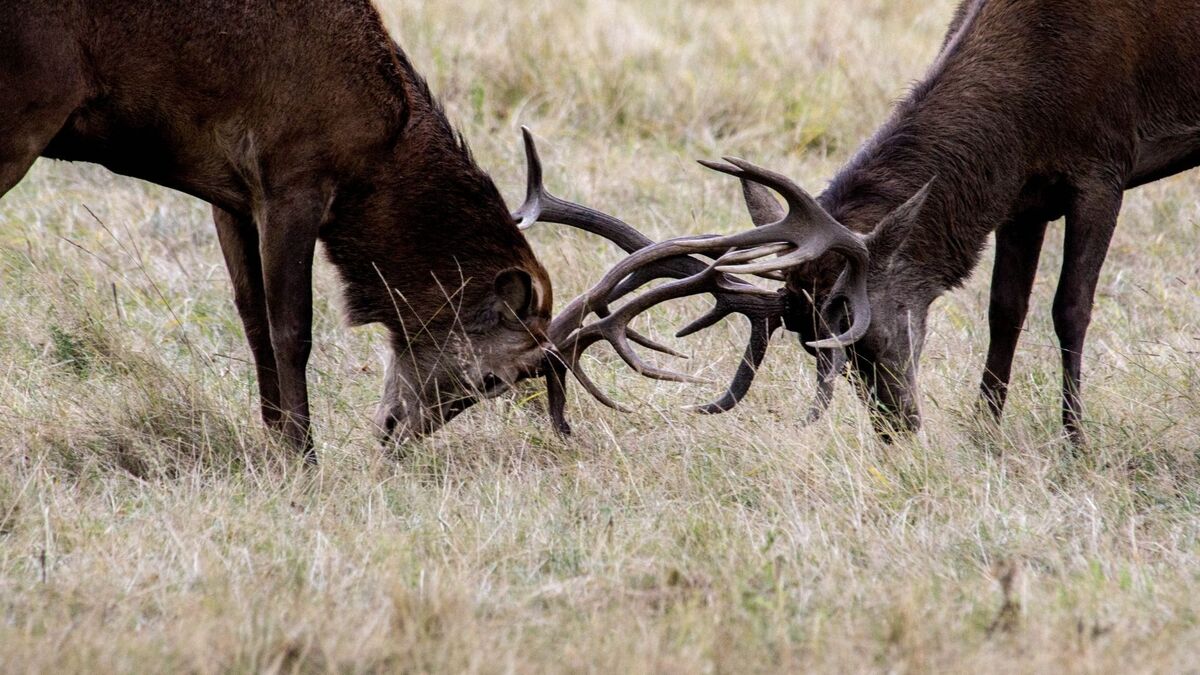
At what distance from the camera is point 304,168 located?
17.5 ft

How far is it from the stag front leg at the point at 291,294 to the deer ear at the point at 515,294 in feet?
2.29

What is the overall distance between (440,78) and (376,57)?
17.2 ft

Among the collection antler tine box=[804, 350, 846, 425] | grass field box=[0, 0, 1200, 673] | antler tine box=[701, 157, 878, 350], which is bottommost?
grass field box=[0, 0, 1200, 673]

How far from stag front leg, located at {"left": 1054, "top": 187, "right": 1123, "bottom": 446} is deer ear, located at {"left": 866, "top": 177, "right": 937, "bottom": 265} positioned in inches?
25.3

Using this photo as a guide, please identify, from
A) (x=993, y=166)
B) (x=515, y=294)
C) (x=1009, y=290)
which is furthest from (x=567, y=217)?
(x=1009, y=290)

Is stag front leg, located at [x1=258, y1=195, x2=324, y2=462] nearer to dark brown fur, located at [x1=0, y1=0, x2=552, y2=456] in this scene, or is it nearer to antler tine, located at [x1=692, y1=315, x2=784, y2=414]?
dark brown fur, located at [x1=0, y1=0, x2=552, y2=456]

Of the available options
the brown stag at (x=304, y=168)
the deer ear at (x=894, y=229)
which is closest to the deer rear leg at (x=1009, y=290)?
the deer ear at (x=894, y=229)

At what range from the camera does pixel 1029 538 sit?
185 inches

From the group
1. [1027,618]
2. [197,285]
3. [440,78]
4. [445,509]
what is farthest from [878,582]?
[440,78]

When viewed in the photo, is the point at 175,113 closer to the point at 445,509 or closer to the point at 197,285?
the point at 445,509

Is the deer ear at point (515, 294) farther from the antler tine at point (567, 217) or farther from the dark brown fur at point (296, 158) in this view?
the antler tine at point (567, 217)

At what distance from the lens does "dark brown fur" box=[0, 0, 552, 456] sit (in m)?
4.86

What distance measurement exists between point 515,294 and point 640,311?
475 millimetres

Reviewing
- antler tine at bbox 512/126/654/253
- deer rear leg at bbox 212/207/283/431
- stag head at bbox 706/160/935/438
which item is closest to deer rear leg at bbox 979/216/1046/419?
stag head at bbox 706/160/935/438
